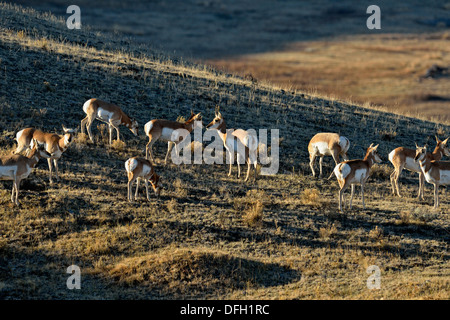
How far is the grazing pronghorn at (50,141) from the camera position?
16.3 meters

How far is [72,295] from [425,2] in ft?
344

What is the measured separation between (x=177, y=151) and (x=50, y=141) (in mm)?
4456

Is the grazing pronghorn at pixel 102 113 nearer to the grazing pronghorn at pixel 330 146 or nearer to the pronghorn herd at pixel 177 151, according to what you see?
the pronghorn herd at pixel 177 151

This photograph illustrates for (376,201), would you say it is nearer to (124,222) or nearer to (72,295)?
(124,222)

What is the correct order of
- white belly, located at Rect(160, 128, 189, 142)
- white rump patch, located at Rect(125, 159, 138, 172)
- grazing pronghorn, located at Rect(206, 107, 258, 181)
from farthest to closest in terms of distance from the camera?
grazing pronghorn, located at Rect(206, 107, 258, 181), white belly, located at Rect(160, 128, 189, 142), white rump patch, located at Rect(125, 159, 138, 172)

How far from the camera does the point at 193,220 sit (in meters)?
15.2

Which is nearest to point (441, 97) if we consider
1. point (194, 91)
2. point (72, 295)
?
point (194, 91)

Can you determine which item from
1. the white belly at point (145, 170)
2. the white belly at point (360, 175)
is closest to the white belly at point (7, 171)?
the white belly at point (145, 170)

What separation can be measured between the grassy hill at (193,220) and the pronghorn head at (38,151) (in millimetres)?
1103

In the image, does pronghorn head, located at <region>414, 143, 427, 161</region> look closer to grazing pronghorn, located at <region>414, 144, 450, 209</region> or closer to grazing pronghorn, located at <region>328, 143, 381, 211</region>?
grazing pronghorn, located at <region>414, 144, 450, 209</region>

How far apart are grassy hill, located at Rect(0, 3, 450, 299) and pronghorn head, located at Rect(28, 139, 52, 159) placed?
3.62ft

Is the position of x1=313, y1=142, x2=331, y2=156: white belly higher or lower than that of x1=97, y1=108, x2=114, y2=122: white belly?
lower

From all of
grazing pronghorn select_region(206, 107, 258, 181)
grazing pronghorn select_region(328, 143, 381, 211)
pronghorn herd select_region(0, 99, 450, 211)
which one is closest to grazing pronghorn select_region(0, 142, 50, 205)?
pronghorn herd select_region(0, 99, 450, 211)

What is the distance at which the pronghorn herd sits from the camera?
15.8m
